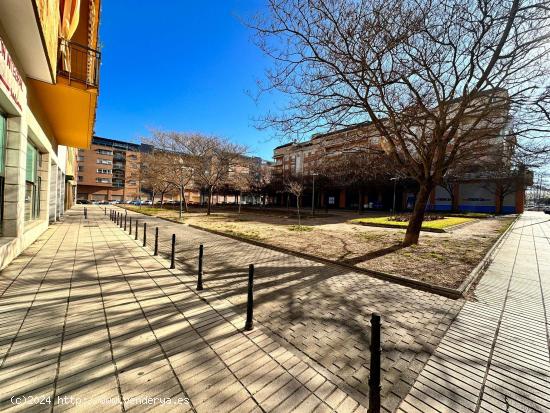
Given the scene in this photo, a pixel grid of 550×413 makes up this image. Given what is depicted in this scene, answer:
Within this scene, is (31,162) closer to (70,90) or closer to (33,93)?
(33,93)

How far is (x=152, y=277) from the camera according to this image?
547 cm

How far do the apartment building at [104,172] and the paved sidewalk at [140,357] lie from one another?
70639 mm

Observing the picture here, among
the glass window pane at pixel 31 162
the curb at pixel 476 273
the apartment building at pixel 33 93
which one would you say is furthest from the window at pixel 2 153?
the curb at pixel 476 273

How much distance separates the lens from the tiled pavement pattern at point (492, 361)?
2348mm

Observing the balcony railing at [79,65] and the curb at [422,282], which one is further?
the balcony railing at [79,65]

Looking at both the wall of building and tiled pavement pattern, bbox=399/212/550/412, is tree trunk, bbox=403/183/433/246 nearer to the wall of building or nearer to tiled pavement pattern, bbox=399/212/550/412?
tiled pavement pattern, bbox=399/212/550/412

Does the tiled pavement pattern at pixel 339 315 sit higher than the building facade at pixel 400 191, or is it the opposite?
the building facade at pixel 400 191

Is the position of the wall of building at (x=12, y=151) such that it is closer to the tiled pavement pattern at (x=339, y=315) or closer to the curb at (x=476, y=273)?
the tiled pavement pattern at (x=339, y=315)

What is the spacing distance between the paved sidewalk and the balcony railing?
21.0ft

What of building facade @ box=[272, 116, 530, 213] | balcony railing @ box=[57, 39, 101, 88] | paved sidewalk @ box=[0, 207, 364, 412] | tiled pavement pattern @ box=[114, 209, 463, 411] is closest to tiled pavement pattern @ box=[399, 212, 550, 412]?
tiled pavement pattern @ box=[114, 209, 463, 411]

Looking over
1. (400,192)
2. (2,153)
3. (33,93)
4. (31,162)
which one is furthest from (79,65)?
(400,192)

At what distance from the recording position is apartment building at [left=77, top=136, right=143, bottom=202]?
2734 inches

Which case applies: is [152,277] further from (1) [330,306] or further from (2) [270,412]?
(2) [270,412]

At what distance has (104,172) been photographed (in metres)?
71.8
